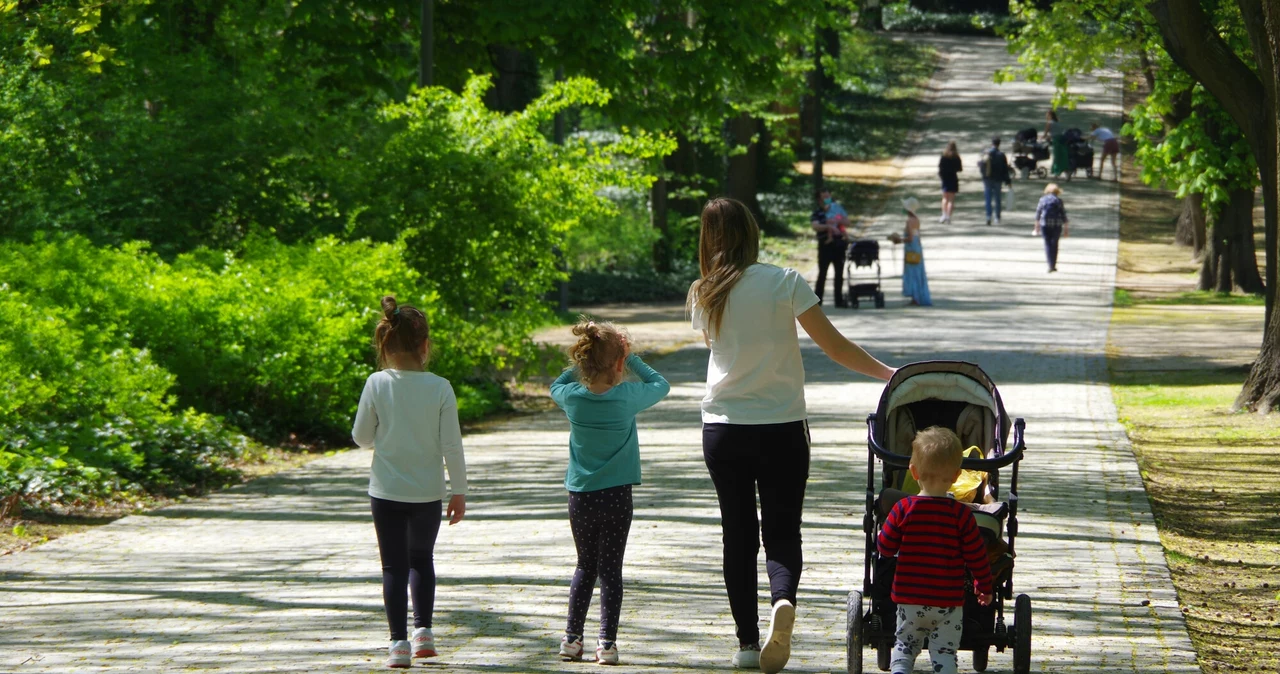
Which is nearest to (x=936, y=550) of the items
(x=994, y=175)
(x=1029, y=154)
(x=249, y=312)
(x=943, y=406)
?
(x=943, y=406)

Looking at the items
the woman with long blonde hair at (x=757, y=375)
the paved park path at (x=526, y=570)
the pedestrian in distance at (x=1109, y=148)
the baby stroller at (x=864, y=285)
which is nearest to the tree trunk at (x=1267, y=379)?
the paved park path at (x=526, y=570)

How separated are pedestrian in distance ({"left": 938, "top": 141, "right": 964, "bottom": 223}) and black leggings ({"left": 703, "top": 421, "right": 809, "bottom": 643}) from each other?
3468 cm

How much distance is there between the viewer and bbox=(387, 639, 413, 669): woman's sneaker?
5914 mm

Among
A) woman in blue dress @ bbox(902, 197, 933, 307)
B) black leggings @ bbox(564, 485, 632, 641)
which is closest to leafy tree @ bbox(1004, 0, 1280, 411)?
woman in blue dress @ bbox(902, 197, 933, 307)

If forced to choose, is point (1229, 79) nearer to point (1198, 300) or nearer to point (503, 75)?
point (503, 75)

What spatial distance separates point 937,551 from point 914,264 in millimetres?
21631

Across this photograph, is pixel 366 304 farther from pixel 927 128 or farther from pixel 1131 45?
pixel 927 128

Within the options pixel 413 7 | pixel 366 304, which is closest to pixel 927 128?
pixel 413 7

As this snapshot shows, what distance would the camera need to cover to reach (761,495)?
19.1 ft

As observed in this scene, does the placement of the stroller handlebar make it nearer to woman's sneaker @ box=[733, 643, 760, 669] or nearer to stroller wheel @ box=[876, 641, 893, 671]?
stroller wheel @ box=[876, 641, 893, 671]

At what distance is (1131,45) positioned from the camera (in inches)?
975

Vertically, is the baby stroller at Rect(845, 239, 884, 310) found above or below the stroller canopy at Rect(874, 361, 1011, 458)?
below

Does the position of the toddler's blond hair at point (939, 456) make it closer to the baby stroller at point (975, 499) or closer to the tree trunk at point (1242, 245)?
the baby stroller at point (975, 499)

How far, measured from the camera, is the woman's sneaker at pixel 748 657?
19.4ft
